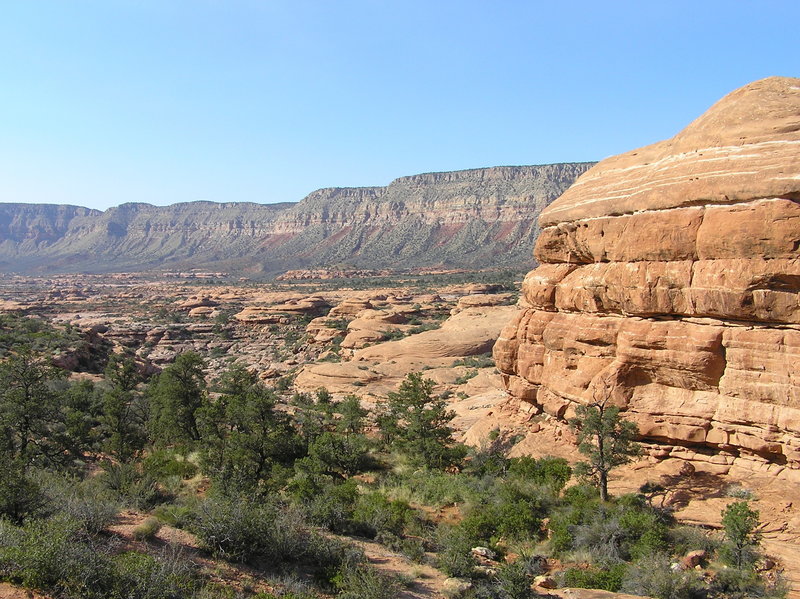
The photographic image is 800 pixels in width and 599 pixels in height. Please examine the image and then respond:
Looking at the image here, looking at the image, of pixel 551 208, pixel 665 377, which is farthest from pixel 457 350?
pixel 665 377

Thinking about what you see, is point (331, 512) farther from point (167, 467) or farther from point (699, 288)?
point (699, 288)

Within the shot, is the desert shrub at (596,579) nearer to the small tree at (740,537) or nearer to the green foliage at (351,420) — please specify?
the small tree at (740,537)

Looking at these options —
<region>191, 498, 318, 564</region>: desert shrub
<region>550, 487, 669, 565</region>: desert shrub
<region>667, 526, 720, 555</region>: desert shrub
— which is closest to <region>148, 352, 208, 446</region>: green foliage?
<region>191, 498, 318, 564</region>: desert shrub

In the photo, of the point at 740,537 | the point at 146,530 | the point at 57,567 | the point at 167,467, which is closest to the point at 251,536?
the point at 146,530

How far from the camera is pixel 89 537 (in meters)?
8.20

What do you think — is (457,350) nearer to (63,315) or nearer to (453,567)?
(453,567)

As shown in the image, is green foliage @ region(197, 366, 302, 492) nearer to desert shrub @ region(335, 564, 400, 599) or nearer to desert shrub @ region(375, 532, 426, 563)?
desert shrub @ region(375, 532, 426, 563)

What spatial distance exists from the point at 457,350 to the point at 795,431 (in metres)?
28.1

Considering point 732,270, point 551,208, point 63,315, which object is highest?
point 551,208

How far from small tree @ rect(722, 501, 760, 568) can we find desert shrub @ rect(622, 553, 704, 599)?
2.95ft

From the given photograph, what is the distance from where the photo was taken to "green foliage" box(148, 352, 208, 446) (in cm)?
2120

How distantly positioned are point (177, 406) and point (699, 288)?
19.2 m

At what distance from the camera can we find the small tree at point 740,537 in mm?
10414

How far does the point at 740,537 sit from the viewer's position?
34.6 ft
